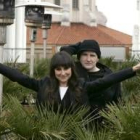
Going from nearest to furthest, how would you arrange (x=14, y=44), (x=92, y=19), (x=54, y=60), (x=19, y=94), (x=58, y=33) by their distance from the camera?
(x=54, y=60)
(x=19, y=94)
(x=14, y=44)
(x=58, y=33)
(x=92, y=19)

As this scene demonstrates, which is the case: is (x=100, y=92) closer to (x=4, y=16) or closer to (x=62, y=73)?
(x=62, y=73)

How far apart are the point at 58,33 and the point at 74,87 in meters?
52.5

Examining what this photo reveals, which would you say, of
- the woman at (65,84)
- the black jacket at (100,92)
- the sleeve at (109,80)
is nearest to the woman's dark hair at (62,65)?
the woman at (65,84)

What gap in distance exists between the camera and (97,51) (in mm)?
6539

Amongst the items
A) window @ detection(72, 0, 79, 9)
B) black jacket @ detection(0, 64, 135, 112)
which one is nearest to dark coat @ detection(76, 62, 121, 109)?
black jacket @ detection(0, 64, 135, 112)

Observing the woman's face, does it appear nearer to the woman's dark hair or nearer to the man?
the woman's dark hair

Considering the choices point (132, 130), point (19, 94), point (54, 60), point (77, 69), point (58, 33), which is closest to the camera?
point (132, 130)

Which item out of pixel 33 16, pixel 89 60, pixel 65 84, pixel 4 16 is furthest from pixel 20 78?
pixel 33 16

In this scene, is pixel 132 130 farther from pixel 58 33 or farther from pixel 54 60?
pixel 58 33

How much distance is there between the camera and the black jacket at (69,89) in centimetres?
591

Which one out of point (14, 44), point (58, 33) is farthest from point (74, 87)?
point (58, 33)

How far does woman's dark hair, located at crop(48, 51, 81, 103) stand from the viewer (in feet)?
19.4

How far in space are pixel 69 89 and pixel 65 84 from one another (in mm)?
71

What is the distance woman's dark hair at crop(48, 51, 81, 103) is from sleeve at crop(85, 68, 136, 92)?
15 centimetres
